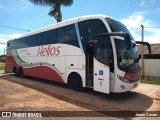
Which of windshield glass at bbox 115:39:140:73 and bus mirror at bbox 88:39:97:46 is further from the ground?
bus mirror at bbox 88:39:97:46

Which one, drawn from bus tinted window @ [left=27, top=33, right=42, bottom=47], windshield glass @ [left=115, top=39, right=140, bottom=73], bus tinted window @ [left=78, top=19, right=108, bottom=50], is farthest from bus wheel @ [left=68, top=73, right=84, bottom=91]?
bus tinted window @ [left=27, top=33, right=42, bottom=47]

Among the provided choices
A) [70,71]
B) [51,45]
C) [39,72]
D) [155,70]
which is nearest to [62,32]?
[51,45]

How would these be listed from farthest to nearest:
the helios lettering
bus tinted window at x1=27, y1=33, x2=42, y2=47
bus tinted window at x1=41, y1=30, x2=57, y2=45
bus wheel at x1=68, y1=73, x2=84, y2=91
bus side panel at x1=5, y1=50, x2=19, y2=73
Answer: bus side panel at x1=5, y1=50, x2=19, y2=73, bus tinted window at x1=27, y1=33, x2=42, y2=47, bus tinted window at x1=41, y1=30, x2=57, y2=45, the helios lettering, bus wheel at x1=68, y1=73, x2=84, y2=91

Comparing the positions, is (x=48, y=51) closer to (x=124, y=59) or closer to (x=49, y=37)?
(x=49, y=37)

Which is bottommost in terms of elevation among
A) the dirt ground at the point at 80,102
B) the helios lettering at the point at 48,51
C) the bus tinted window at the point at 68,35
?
the dirt ground at the point at 80,102

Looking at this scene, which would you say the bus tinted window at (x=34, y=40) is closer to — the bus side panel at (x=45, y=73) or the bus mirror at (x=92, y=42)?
the bus side panel at (x=45, y=73)

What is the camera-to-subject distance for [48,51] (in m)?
12.3

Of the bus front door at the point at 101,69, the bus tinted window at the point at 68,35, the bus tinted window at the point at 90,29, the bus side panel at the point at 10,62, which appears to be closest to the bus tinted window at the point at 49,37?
the bus tinted window at the point at 68,35

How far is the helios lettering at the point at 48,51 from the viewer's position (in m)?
11.5

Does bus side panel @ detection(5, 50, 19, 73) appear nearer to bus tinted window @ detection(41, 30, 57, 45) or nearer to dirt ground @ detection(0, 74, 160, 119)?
bus tinted window @ detection(41, 30, 57, 45)

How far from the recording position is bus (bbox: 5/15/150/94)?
8156 millimetres

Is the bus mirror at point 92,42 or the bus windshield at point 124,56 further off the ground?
the bus mirror at point 92,42

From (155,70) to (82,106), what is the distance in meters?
13.1

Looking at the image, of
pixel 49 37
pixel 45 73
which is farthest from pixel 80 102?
pixel 49 37
